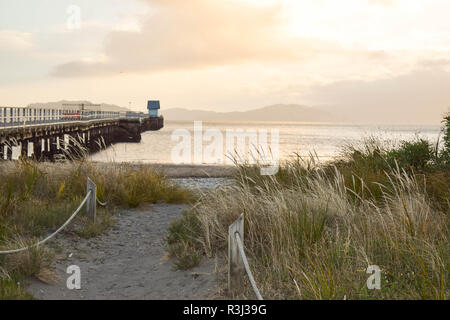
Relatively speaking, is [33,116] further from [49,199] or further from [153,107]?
[153,107]

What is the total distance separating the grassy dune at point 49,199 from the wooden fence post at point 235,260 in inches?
83.8

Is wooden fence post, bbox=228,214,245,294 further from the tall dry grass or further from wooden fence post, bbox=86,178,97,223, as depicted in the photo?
wooden fence post, bbox=86,178,97,223

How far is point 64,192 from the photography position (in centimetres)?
966

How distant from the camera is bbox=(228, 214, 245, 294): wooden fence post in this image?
4.62 metres

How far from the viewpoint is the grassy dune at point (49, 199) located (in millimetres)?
5465

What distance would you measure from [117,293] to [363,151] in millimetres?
8151

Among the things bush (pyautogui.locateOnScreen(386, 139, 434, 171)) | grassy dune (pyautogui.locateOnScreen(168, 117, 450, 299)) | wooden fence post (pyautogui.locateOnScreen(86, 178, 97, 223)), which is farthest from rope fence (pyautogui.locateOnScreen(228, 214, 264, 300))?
bush (pyautogui.locateOnScreen(386, 139, 434, 171))

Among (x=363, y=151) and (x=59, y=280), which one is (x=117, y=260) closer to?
(x=59, y=280)

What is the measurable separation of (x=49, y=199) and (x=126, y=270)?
378 centimetres

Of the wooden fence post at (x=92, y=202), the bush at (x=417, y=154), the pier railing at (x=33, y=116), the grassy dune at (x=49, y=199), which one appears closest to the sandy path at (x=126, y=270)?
the grassy dune at (x=49, y=199)

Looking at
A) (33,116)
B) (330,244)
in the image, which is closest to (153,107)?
(33,116)

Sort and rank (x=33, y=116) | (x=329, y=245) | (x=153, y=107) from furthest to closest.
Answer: (x=153, y=107) < (x=33, y=116) < (x=329, y=245)

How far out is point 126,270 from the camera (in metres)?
6.15
